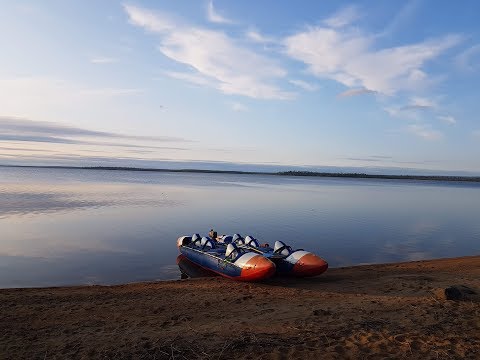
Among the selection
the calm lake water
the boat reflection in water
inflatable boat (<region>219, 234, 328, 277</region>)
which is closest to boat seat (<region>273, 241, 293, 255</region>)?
inflatable boat (<region>219, 234, 328, 277</region>)

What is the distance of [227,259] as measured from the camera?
14375 mm

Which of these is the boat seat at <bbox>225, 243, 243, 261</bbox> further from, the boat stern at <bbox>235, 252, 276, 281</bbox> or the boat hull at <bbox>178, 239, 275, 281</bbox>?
the boat stern at <bbox>235, 252, 276, 281</bbox>

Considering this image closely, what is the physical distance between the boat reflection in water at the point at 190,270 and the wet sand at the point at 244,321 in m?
2.56

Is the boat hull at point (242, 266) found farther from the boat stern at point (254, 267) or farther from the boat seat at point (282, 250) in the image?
the boat seat at point (282, 250)

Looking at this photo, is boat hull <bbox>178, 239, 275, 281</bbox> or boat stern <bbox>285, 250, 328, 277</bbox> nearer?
boat hull <bbox>178, 239, 275, 281</bbox>

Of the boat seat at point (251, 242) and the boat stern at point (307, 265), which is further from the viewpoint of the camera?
the boat seat at point (251, 242)

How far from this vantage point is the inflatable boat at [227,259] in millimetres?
13033

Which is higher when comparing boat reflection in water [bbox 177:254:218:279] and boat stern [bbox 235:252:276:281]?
boat stern [bbox 235:252:276:281]

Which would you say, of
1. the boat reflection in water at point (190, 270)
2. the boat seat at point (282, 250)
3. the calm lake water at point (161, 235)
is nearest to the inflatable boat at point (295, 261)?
the boat seat at point (282, 250)

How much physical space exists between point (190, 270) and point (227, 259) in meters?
2.60

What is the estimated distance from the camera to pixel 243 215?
3186 centimetres

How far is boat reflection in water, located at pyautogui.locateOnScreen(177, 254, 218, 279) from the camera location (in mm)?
15695

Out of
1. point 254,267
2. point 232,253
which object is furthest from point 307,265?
point 232,253

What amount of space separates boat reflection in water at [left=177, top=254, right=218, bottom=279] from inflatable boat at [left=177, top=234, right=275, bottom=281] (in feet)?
0.66
